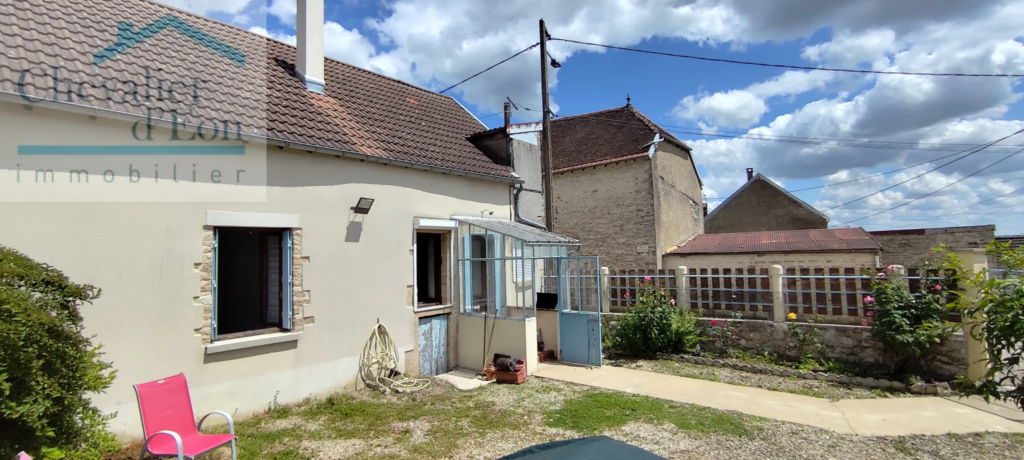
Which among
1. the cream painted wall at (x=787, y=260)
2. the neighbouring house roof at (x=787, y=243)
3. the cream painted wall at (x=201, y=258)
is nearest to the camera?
the cream painted wall at (x=201, y=258)

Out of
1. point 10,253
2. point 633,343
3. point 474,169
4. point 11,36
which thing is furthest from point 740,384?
point 11,36

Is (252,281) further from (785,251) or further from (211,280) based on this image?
(785,251)

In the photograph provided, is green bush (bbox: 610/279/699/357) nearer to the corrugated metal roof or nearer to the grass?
the corrugated metal roof

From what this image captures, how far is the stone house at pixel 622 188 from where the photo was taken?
55.8ft

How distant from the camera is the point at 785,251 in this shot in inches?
602

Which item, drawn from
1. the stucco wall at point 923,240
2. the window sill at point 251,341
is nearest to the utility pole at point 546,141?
the window sill at point 251,341

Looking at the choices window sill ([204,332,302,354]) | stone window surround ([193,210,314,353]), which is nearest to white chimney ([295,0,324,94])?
stone window surround ([193,210,314,353])

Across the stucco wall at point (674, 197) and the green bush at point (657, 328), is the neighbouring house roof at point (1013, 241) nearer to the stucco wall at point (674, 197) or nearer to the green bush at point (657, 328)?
the green bush at point (657, 328)

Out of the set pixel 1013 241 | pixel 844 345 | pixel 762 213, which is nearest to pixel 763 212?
pixel 762 213

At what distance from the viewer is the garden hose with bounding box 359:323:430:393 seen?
23.9ft

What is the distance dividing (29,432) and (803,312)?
10365 millimetres

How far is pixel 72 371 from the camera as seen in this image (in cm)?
355

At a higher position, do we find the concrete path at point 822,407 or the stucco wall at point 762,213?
the stucco wall at point 762,213

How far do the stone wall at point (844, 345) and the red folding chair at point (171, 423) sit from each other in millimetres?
8303
